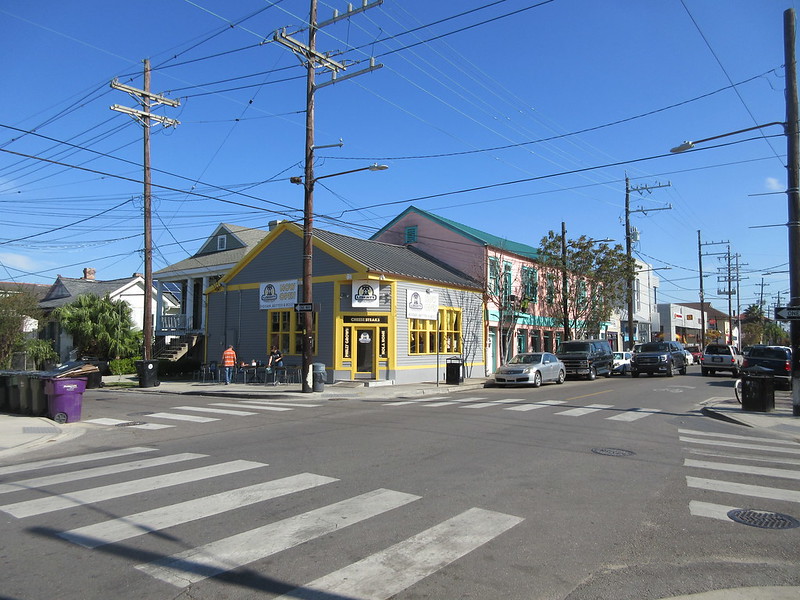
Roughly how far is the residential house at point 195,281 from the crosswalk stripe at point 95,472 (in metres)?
25.0

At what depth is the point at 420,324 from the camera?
26.1m

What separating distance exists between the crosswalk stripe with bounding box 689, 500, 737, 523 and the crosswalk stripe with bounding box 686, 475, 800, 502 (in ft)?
2.40

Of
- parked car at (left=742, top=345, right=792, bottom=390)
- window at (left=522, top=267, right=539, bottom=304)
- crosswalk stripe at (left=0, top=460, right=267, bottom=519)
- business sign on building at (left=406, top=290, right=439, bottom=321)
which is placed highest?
window at (left=522, top=267, right=539, bottom=304)

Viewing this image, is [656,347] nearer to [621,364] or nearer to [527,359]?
[621,364]

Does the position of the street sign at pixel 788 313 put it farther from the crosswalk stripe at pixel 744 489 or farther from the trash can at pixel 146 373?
the trash can at pixel 146 373

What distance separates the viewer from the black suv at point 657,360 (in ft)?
100

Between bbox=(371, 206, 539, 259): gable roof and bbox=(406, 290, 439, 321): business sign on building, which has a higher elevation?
bbox=(371, 206, 539, 259): gable roof

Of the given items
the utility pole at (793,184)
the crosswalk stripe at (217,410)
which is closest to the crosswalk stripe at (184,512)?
the crosswalk stripe at (217,410)

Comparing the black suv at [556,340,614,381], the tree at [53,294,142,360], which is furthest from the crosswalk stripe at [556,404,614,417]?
the tree at [53,294,142,360]

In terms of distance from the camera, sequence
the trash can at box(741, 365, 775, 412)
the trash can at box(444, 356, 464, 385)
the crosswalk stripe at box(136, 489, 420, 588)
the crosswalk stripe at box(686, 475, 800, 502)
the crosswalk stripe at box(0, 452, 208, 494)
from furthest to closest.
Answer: the trash can at box(444, 356, 464, 385) < the trash can at box(741, 365, 775, 412) < the crosswalk stripe at box(0, 452, 208, 494) < the crosswalk stripe at box(686, 475, 800, 502) < the crosswalk stripe at box(136, 489, 420, 588)

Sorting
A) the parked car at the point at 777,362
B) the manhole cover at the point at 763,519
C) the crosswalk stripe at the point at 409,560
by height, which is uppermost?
A: the parked car at the point at 777,362

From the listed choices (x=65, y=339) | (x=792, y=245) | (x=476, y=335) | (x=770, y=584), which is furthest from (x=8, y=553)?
(x=65, y=339)

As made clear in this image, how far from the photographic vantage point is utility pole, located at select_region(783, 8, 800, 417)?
1434 centimetres

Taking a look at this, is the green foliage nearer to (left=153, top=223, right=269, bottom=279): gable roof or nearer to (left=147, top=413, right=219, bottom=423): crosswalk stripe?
(left=153, top=223, right=269, bottom=279): gable roof
